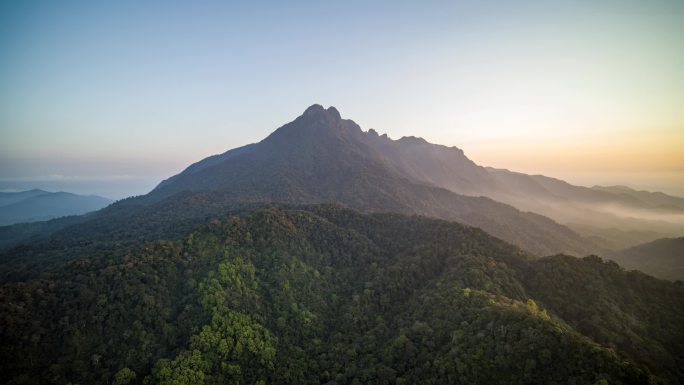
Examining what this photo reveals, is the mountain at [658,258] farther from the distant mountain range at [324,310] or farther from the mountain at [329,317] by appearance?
the mountain at [329,317]

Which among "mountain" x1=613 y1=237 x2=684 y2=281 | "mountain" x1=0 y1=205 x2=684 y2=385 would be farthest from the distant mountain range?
"mountain" x1=613 y1=237 x2=684 y2=281

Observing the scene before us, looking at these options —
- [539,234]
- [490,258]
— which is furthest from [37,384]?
[539,234]

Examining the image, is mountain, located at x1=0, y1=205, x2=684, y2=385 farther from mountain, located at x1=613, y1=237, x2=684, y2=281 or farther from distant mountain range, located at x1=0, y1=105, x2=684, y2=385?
mountain, located at x1=613, y1=237, x2=684, y2=281

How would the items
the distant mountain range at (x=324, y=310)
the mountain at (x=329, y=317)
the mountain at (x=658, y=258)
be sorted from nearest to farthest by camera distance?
the mountain at (x=329, y=317), the distant mountain range at (x=324, y=310), the mountain at (x=658, y=258)

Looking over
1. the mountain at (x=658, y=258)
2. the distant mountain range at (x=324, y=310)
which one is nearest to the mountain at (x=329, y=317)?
the distant mountain range at (x=324, y=310)

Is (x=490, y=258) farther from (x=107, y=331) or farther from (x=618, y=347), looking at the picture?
(x=107, y=331)

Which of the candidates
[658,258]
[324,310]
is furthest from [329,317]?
[658,258]
